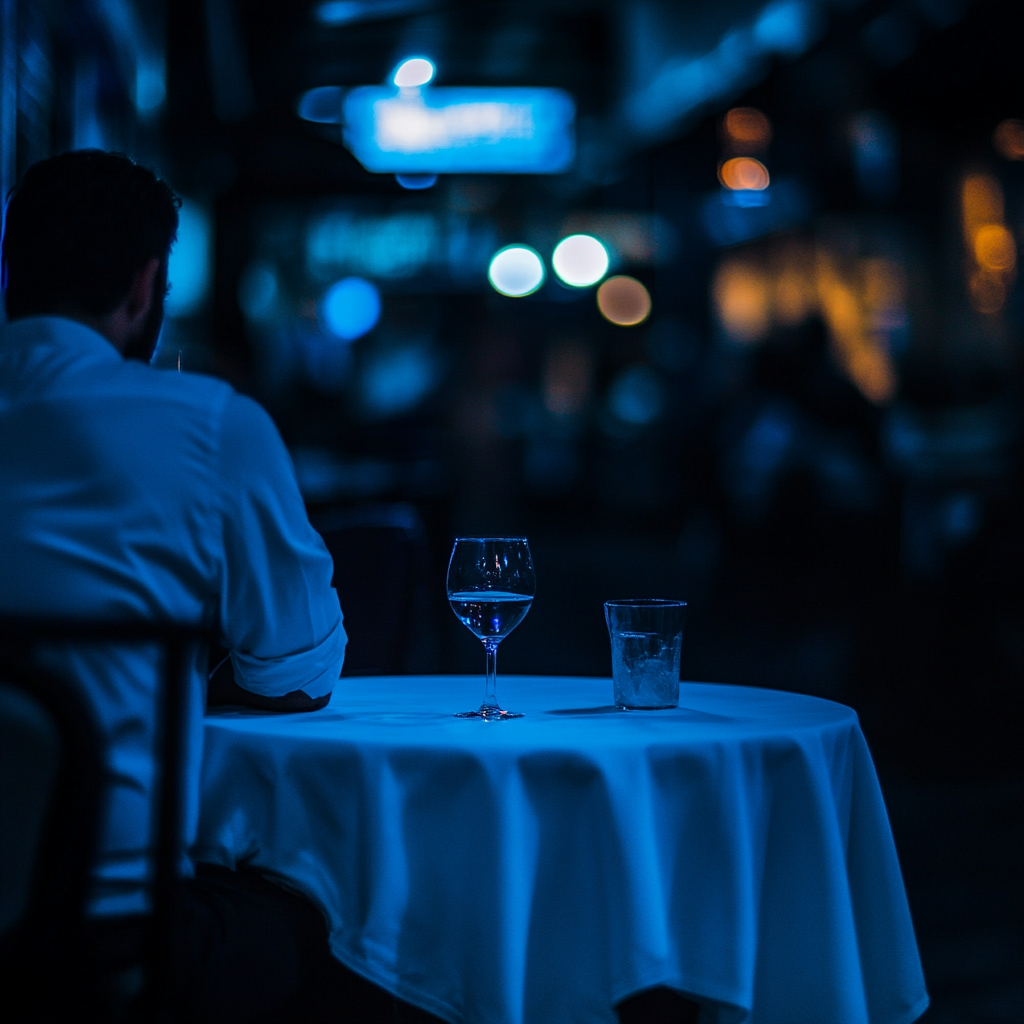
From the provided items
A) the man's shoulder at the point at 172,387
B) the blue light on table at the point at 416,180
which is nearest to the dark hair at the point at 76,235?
the man's shoulder at the point at 172,387

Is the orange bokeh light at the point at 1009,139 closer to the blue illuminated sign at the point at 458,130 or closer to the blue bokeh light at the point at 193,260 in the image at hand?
the blue illuminated sign at the point at 458,130

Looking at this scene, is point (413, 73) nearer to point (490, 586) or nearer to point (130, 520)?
point (490, 586)

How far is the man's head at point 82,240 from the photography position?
1.31m

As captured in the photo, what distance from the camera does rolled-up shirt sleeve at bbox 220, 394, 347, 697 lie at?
49.3 inches

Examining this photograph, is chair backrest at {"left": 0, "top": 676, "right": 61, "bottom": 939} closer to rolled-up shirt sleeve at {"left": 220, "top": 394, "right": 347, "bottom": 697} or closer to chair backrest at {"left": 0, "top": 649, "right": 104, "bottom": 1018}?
chair backrest at {"left": 0, "top": 649, "right": 104, "bottom": 1018}

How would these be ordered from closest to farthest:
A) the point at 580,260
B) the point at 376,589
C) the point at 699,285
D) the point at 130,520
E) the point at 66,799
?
the point at 66,799 < the point at 130,520 < the point at 376,589 < the point at 699,285 < the point at 580,260

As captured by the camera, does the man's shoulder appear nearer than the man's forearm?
Yes

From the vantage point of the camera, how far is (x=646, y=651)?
1.50 m

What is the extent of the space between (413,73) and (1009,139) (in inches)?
159

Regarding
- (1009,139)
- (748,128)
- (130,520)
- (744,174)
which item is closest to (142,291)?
(130,520)

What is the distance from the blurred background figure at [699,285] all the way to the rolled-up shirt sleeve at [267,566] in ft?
3.64

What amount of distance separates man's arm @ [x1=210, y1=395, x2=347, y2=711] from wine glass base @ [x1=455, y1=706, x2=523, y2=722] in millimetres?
182

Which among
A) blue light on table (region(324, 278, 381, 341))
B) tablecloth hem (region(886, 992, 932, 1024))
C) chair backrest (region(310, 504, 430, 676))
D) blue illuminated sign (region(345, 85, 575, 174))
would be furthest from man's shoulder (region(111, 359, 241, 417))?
blue light on table (region(324, 278, 381, 341))

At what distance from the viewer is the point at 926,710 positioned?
188 inches
